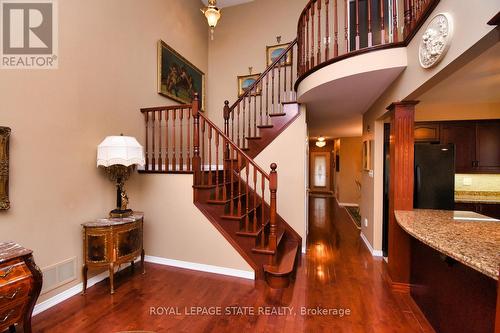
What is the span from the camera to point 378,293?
8.11 feet

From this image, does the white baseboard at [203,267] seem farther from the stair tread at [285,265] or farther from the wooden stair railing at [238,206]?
the stair tread at [285,265]

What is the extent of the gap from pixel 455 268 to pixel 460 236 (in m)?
0.25

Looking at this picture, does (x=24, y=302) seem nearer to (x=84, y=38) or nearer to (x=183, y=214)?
(x=183, y=214)

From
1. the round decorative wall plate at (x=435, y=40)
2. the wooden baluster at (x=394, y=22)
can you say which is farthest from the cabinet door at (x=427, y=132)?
the round decorative wall plate at (x=435, y=40)

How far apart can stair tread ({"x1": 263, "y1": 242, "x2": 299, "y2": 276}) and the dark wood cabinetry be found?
279cm

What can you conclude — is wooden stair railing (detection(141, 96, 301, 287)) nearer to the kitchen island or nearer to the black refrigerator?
the kitchen island

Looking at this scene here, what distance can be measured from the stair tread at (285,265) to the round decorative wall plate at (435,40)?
2.36 metres

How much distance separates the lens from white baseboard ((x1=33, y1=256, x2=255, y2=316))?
7.06 feet

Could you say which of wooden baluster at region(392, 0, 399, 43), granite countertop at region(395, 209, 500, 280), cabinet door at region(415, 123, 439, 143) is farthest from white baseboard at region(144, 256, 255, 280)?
cabinet door at region(415, 123, 439, 143)

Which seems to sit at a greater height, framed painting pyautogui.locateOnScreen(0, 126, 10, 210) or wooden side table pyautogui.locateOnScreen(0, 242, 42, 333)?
framed painting pyautogui.locateOnScreen(0, 126, 10, 210)

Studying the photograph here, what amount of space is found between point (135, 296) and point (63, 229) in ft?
3.33

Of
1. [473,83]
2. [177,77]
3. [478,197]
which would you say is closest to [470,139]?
[478,197]

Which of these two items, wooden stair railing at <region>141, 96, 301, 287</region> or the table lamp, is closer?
the table lamp

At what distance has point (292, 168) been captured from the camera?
360 cm
